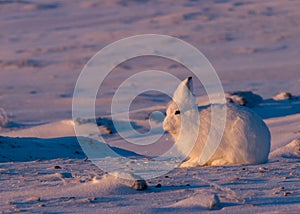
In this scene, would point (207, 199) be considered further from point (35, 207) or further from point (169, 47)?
point (169, 47)

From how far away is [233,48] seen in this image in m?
21.2

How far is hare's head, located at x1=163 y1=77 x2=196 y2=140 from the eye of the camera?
6.74 meters

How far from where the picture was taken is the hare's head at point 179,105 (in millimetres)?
6738

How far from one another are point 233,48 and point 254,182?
1612 centimetres

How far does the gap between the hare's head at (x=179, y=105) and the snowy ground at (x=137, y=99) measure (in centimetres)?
81

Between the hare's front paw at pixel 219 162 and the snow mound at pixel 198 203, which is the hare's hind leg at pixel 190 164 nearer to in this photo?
the hare's front paw at pixel 219 162

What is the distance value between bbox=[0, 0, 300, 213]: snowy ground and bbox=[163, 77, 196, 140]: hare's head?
0.81 meters

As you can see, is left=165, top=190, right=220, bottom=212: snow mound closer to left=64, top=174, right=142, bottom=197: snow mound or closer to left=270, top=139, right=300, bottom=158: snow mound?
left=64, top=174, right=142, bottom=197: snow mound

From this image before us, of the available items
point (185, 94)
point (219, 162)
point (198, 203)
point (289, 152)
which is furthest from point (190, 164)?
point (198, 203)

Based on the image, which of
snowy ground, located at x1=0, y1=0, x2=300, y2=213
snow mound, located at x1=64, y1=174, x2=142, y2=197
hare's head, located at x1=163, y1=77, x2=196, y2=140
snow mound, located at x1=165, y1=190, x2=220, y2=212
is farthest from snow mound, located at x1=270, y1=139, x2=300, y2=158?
snow mound, located at x1=165, y1=190, x2=220, y2=212

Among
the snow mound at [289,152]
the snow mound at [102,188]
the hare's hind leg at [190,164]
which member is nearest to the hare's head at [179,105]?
the hare's hind leg at [190,164]

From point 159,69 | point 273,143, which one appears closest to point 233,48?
point 159,69

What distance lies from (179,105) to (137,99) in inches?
312

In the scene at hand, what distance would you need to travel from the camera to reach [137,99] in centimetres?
1473
